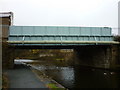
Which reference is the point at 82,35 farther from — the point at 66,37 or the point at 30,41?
the point at 30,41

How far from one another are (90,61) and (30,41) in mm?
21163

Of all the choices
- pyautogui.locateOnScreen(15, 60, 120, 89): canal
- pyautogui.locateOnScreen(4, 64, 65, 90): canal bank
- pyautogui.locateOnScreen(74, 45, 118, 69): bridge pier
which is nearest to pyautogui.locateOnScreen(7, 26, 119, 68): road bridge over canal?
pyautogui.locateOnScreen(74, 45, 118, 69): bridge pier

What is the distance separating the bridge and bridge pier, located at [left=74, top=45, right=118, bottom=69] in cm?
380

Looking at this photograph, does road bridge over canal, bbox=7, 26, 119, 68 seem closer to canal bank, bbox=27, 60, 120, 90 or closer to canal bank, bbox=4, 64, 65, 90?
canal bank, bbox=27, 60, 120, 90

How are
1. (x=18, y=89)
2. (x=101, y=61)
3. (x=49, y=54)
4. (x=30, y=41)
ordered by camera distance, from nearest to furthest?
(x=18, y=89), (x=30, y=41), (x=101, y=61), (x=49, y=54)

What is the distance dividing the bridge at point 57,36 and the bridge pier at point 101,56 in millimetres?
3801

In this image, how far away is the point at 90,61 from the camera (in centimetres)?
5559

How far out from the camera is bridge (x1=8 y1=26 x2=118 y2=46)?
4191cm

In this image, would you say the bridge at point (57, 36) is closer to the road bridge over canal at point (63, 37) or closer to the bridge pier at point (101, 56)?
the road bridge over canal at point (63, 37)

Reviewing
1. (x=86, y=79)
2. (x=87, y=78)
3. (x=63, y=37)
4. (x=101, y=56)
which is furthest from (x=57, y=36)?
(x=86, y=79)

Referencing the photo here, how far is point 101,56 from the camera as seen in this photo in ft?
164

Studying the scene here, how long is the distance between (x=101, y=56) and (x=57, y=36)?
13.9 metres

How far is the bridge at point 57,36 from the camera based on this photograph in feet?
137

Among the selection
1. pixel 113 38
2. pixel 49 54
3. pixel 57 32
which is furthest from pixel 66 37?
pixel 49 54
